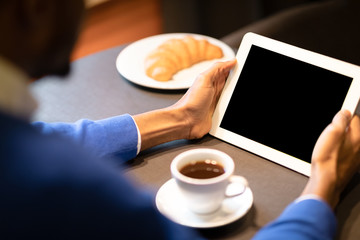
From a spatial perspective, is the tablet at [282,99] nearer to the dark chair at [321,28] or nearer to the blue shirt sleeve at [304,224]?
the blue shirt sleeve at [304,224]

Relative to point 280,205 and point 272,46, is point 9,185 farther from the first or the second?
point 272,46

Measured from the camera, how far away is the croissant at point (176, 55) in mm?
1526

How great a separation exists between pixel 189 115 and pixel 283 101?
0.76ft

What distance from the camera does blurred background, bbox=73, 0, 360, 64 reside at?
1.86m

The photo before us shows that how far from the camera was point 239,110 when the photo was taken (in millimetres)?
1229

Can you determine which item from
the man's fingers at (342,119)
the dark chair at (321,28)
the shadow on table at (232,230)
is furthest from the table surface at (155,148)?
the dark chair at (321,28)

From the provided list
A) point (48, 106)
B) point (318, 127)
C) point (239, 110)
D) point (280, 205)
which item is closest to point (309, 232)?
point (280, 205)

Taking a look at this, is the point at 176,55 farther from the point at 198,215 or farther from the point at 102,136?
the point at 198,215

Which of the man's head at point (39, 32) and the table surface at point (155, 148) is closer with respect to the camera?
the man's head at point (39, 32)

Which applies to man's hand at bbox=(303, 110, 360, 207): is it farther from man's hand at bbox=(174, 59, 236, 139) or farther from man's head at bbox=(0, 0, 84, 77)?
man's head at bbox=(0, 0, 84, 77)

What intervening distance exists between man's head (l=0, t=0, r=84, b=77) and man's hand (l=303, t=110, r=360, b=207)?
50 cm

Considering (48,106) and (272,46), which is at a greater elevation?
(272,46)

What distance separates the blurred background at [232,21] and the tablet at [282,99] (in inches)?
14.7

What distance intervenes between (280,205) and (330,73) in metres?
0.29
